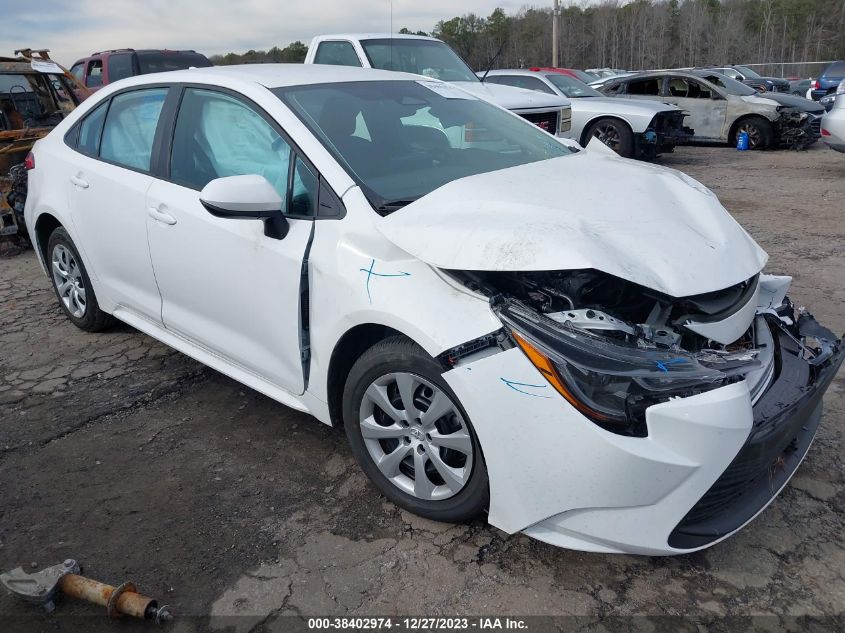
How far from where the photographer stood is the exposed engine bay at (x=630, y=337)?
2098 mm

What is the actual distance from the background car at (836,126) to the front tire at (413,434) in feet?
Result: 28.9

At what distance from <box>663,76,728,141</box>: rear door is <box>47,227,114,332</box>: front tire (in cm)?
1145

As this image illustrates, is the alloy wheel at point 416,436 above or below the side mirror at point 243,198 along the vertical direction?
below

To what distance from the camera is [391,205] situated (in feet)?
8.87

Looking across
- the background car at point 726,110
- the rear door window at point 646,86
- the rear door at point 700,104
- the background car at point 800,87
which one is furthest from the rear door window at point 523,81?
the background car at point 800,87

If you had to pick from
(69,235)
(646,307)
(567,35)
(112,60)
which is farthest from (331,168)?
(567,35)

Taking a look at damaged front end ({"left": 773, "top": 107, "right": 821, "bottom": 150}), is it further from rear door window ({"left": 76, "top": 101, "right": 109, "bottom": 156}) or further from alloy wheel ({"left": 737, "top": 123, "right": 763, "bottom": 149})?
rear door window ({"left": 76, "top": 101, "right": 109, "bottom": 156})

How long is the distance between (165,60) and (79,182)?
8.32m

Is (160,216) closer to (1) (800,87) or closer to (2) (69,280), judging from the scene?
(2) (69,280)

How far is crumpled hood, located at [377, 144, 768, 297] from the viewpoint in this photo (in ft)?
7.54

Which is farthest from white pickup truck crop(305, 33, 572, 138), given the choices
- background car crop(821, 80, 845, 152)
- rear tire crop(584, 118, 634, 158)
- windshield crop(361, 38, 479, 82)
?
background car crop(821, 80, 845, 152)

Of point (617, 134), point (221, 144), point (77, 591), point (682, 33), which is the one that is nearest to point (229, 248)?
point (221, 144)

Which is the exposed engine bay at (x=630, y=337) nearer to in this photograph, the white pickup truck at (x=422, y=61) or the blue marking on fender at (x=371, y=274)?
the blue marking on fender at (x=371, y=274)

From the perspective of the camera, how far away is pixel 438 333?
Result: 2309 millimetres
